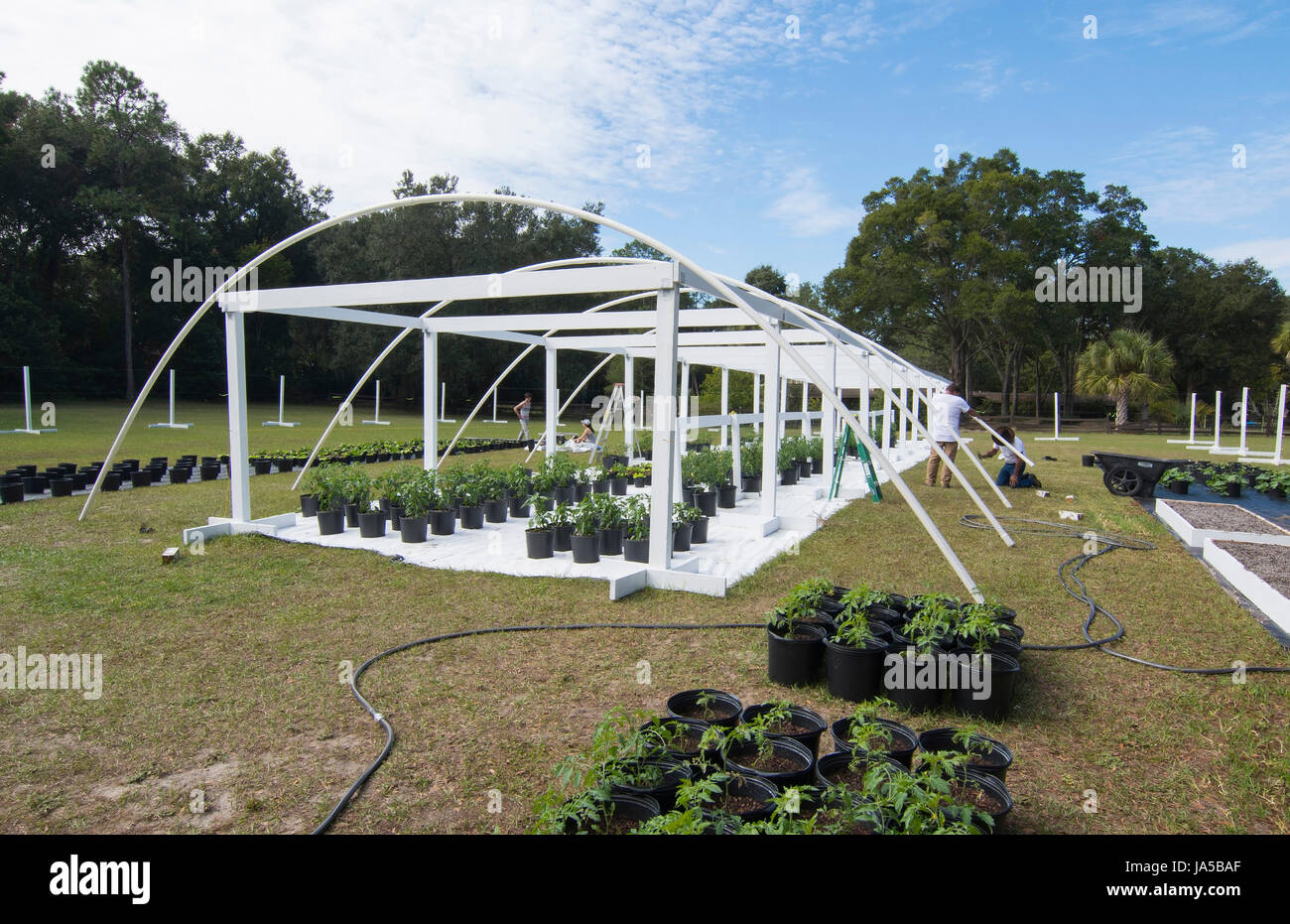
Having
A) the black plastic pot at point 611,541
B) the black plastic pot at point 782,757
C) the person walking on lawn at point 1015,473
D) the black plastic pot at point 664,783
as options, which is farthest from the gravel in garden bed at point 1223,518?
the black plastic pot at point 664,783

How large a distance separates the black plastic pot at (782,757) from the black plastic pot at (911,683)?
113cm

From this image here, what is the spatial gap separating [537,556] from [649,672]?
306cm

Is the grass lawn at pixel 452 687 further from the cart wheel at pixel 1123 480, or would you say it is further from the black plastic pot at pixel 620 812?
the cart wheel at pixel 1123 480

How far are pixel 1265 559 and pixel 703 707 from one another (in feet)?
20.1

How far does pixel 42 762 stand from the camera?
3354 millimetres

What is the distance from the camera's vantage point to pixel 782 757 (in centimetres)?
309

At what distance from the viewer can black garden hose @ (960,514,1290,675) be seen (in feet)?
15.0

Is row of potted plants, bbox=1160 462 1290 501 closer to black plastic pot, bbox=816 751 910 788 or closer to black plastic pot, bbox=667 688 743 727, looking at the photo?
black plastic pot, bbox=667 688 743 727

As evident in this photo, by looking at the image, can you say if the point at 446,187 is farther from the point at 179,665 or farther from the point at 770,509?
the point at 179,665

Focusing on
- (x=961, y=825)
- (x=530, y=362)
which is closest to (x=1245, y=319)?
(x=530, y=362)

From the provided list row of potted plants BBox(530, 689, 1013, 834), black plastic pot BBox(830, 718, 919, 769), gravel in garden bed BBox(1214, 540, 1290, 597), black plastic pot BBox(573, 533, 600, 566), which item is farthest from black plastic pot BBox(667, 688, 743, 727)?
gravel in garden bed BBox(1214, 540, 1290, 597)

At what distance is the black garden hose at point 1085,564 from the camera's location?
456cm
